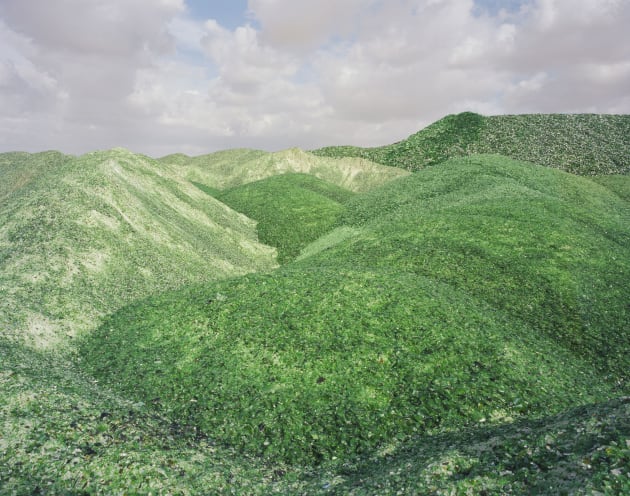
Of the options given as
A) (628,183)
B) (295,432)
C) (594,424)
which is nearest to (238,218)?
(295,432)

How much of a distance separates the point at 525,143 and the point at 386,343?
344ft

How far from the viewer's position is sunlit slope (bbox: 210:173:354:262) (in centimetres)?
5734

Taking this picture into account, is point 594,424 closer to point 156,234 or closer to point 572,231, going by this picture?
point 572,231

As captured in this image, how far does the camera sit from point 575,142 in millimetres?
102000

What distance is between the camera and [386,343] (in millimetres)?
21391

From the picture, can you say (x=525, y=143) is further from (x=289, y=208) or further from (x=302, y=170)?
(x=289, y=208)

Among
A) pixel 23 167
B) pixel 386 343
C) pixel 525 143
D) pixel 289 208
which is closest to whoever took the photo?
pixel 386 343

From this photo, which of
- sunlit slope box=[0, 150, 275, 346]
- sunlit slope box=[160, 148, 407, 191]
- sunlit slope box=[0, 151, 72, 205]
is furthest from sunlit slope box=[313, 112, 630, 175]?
sunlit slope box=[0, 151, 72, 205]

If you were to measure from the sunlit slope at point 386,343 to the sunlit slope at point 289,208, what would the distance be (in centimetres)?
1995

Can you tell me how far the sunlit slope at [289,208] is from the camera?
5734 cm

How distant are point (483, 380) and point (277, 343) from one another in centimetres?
1109

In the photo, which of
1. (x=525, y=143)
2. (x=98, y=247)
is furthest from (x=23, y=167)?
(x=525, y=143)

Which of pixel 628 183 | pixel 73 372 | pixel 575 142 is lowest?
pixel 73 372

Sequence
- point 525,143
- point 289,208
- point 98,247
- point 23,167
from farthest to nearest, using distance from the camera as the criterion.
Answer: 1. point 525,143
2. point 23,167
3. point 289,208
4. point 98,247
